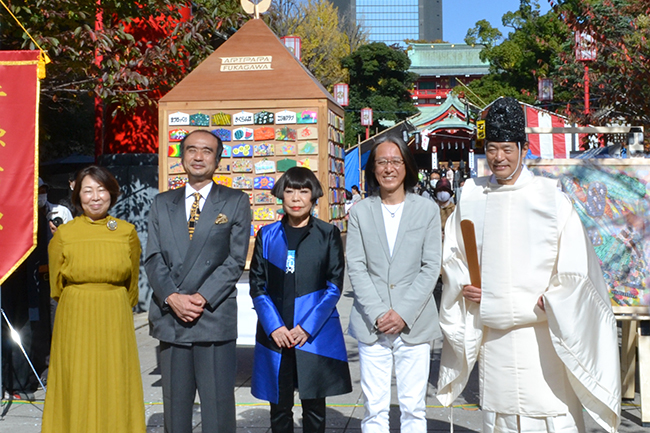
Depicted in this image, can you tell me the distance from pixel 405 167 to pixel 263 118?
2.66 metres

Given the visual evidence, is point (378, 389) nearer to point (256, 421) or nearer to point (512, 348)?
point (512, 348)

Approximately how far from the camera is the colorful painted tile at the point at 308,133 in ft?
20.2

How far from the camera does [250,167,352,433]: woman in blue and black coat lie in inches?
147

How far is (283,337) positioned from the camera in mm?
3695

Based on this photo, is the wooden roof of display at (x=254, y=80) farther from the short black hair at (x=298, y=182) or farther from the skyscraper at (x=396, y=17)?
the skyscraper at (x=396, y=17)

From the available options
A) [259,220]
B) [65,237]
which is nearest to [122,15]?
[259,220]

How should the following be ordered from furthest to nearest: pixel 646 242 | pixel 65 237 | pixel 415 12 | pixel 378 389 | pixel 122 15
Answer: pixel 415 12 → pixel 122 15 → pixel 646 242 → pixel 65 237 → pixel 378 389

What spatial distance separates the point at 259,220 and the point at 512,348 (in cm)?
339

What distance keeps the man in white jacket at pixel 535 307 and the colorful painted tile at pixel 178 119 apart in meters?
3.56

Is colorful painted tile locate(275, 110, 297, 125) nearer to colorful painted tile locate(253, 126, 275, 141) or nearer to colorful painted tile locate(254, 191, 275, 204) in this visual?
colorful painted tile locate(253, 126, 275, 141)

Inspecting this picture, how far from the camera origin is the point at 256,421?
15.8 feet

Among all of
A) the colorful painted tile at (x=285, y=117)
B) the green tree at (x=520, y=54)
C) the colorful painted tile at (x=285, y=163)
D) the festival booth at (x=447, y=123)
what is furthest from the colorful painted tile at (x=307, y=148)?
the festival booth at (x=447, y=123)

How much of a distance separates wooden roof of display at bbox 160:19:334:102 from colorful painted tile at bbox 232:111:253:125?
0.14m

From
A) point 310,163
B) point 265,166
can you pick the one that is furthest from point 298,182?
point 265,166
